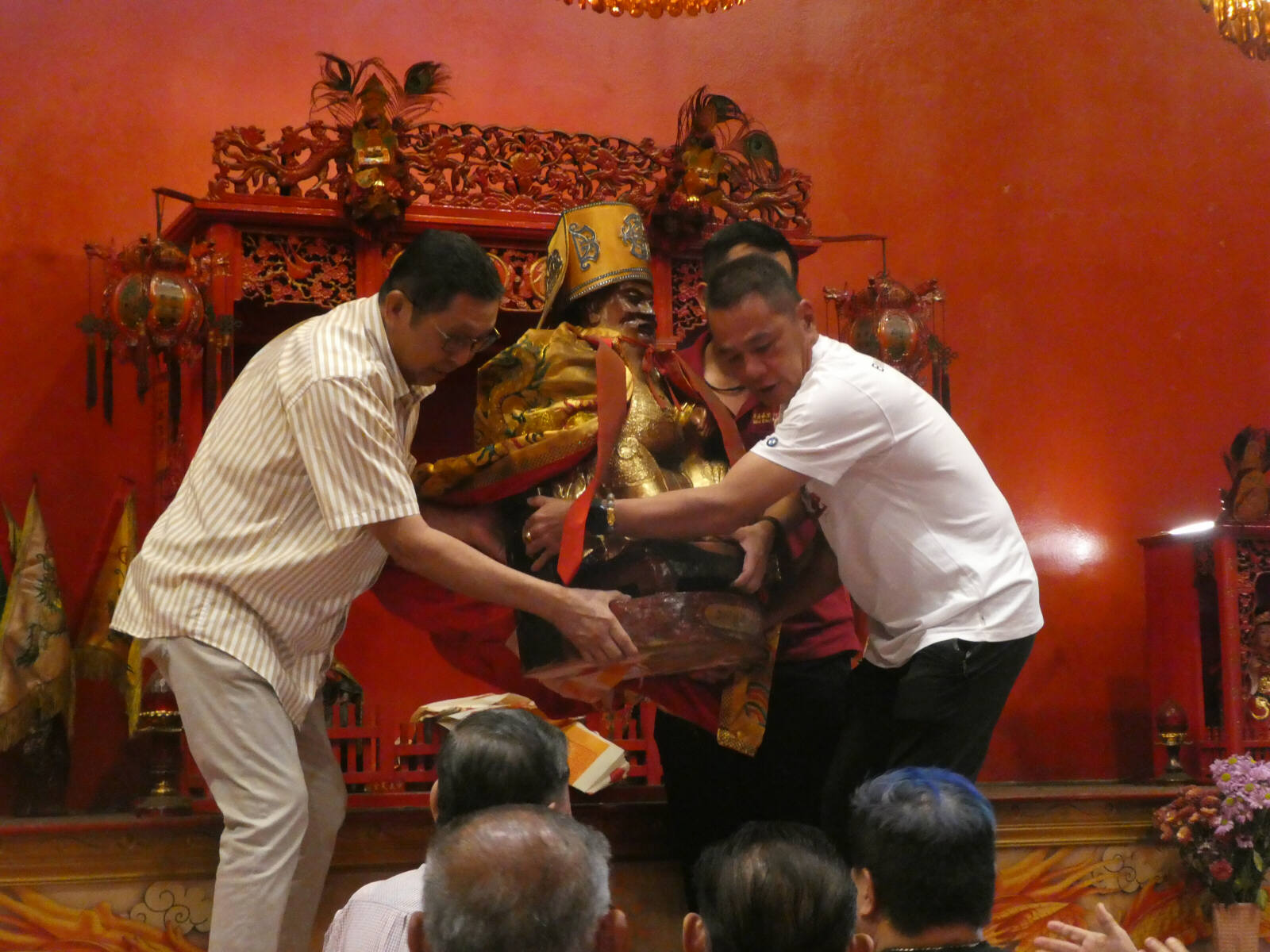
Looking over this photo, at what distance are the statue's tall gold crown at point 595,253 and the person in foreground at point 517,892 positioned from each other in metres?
1.86

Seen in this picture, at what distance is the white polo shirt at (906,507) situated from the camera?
247 centimetres

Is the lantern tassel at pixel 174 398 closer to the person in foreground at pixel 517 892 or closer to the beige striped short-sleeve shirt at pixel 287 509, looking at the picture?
the beige striped short-sleeve shirt at pixel 287 509

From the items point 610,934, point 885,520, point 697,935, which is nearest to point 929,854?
point 697,935

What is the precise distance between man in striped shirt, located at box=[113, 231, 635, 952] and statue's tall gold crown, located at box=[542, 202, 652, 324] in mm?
517

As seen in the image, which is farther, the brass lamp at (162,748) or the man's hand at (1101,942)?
the brass lamp at (162,748)

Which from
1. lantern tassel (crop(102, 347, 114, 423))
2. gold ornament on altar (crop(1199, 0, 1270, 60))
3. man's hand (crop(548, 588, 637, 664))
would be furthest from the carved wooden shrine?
lantern tassel (crop(102, 347, 114, 423))

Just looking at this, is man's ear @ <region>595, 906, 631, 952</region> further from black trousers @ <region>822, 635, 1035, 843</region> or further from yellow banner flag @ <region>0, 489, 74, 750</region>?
yellow banner flag @ <region>0, 489, 74, 750</region>

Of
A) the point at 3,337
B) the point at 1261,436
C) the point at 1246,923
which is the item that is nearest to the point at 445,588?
the point at 3,337

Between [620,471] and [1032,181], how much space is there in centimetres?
283

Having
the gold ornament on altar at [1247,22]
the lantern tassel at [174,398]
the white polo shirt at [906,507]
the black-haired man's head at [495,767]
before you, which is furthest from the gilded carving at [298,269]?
the gold ornament on altar at [1247,22]

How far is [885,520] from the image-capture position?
8.32 ft

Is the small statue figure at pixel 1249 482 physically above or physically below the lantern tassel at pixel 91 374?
below

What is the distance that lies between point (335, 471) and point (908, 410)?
1.00 metres

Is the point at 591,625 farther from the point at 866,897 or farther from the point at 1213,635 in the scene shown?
the point at 1213,635
